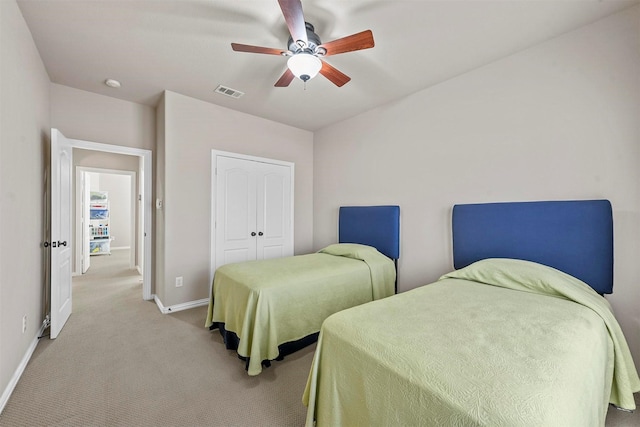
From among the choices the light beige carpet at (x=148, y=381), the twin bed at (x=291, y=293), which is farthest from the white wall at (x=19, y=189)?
the twin bed at (x=291, y=293)

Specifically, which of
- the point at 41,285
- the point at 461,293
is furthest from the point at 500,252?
the point at 41,285

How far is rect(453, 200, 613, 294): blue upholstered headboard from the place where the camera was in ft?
6.38

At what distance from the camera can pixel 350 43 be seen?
187 cm

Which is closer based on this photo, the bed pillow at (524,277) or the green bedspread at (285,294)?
the bed pillow at (524,277)

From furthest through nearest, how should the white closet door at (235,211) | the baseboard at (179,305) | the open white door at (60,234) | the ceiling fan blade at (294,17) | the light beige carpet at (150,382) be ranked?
the white closet door at (235,211)
the baseboard at (179,305)
the open white door at (60,234)
the light beige carpet at (150,382)
the ceiling fan blade at (294,17)

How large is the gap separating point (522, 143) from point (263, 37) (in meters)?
2.47

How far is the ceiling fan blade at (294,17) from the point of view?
4.99 ft

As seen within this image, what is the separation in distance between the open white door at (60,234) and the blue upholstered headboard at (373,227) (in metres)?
3.24

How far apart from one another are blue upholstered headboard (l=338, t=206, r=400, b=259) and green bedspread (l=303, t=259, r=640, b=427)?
1410mm

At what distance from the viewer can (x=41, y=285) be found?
268cm

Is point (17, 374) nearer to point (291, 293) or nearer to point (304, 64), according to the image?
point (291, 293)

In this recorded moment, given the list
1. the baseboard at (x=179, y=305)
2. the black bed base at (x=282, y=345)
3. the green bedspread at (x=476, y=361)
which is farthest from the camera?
the baseboard at (x=179, y=305)

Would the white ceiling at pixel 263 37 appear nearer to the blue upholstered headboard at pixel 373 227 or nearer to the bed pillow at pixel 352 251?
the blue upholstered headboard at pixel 373 227

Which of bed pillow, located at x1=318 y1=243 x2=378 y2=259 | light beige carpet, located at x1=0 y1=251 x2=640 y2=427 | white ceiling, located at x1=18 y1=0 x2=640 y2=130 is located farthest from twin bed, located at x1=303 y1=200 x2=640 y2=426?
white ceiling, located at x1=18 y1=0 x2=640 y2=130
